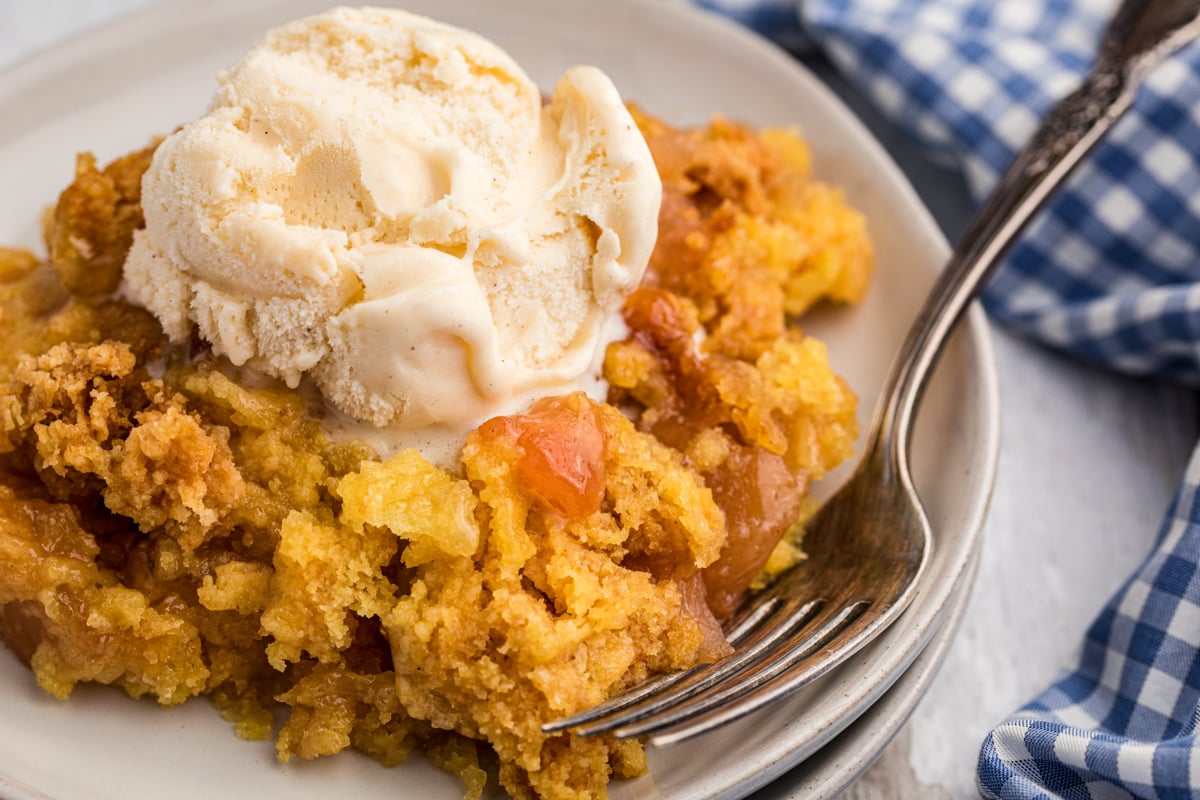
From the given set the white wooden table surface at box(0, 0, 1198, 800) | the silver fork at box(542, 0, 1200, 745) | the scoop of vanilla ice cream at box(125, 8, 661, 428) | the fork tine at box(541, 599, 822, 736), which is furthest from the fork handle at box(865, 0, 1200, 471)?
the scoop of vanilla ice cream at box(125, 8, 661, 428)

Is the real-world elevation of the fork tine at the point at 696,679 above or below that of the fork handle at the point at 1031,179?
below

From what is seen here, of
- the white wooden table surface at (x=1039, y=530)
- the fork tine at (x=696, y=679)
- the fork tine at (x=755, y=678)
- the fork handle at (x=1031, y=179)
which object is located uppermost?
the fork handle at (x=1031, y=179)

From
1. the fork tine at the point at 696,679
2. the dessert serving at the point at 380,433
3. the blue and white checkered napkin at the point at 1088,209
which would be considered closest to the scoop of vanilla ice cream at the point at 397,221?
the dessert serving at the point at 380,433

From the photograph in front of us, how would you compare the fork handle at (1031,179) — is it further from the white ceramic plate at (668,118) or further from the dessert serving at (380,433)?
the dessert serving at (380,433)

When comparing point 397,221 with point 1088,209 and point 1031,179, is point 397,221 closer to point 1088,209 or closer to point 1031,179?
point 1031,179

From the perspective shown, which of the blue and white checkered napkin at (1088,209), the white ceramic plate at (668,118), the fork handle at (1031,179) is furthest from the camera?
the fork handle at (1031,179)

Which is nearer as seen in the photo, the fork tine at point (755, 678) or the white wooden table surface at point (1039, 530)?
the fork tine at point (755, 678)

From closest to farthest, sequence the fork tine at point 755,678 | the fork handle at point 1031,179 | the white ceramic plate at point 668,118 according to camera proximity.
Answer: the fork tine at point 755,678, the white ceramic plate at point 668,118, the fork handle at point 1031,179

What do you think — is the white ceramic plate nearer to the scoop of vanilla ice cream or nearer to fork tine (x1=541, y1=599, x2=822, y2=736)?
fork tine (x1=541, y1=599, x2=822, y2=736)

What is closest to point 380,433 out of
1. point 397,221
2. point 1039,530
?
point 397,221
